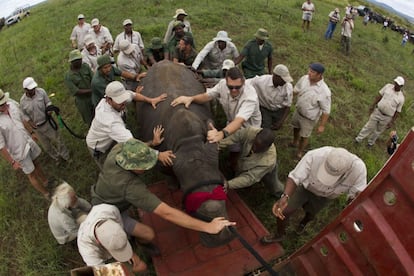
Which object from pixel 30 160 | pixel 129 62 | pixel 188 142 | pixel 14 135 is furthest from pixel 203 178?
pixel 129 62

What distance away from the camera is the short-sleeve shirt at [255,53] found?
738 centimetres

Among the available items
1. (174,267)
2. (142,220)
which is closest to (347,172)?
(174,267)

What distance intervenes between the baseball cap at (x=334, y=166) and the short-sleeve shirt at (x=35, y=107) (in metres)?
5.38

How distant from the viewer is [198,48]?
1168cm

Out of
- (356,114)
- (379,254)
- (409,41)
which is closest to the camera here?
(379,254)

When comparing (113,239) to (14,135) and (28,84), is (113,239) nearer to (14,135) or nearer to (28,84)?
(14,135)

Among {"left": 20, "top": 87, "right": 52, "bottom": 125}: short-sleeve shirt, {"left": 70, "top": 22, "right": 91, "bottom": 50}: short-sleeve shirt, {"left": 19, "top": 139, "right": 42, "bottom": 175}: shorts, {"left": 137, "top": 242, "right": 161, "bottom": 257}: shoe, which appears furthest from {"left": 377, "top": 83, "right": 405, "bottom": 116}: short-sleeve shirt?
{"left": 70, "top": 22, "right": 91, "bottom": 50}: short-sleeve shirt

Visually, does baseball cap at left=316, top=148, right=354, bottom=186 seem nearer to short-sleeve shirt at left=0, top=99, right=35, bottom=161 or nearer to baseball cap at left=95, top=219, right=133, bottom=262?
baseball cap at left=95, top=219, right=133, bottom=262

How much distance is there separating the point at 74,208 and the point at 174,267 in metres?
1.66

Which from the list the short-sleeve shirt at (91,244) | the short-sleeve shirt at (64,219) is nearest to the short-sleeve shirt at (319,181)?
the short-sleeve shirt at (91,244)

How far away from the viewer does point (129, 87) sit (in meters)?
7.61

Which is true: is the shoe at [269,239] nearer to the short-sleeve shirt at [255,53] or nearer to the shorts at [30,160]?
the short-sleeve shirt at [255,53]

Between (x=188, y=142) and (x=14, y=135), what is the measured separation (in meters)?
3.24

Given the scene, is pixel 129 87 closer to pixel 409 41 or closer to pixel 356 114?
pixel 356 114
